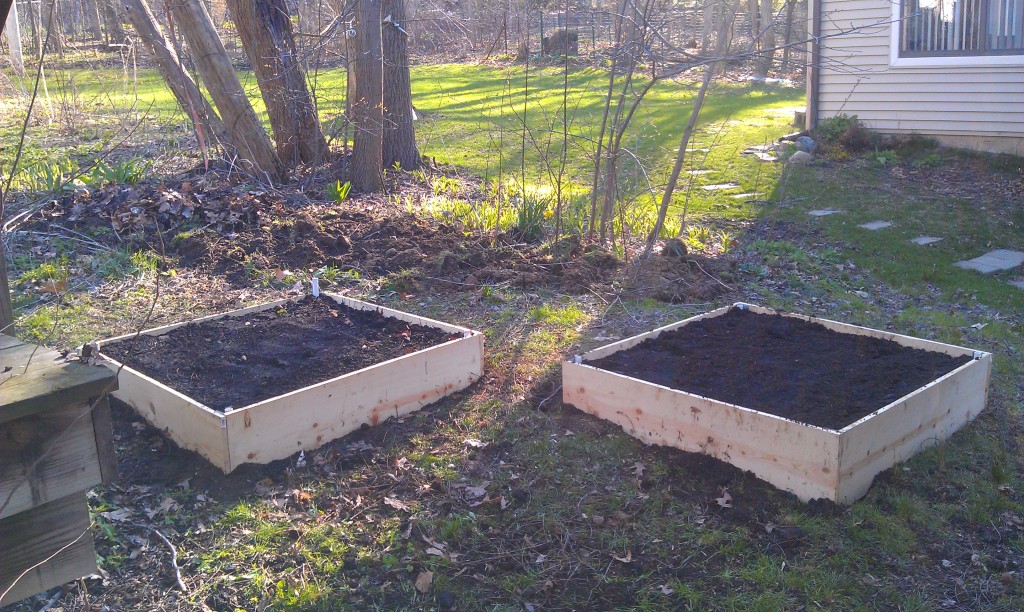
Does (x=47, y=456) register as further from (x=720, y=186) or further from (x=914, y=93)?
(x=914, y=93)

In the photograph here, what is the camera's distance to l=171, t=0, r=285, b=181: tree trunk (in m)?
8.91

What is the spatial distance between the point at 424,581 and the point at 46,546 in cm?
125

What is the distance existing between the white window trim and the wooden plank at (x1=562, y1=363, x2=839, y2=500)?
8.14m

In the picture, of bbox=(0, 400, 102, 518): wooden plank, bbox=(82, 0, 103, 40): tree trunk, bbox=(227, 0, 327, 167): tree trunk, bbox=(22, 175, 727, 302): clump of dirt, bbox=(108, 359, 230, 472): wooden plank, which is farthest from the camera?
bbox=(82, 0, 103, 40): tree trunk

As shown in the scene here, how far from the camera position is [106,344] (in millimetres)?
4887

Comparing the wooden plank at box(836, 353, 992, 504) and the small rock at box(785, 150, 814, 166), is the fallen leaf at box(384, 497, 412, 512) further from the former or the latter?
the small rock at box(785, 150, 814, 166)

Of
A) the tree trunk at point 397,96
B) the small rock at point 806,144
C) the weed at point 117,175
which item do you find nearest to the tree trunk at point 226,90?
the weed at point 117,175

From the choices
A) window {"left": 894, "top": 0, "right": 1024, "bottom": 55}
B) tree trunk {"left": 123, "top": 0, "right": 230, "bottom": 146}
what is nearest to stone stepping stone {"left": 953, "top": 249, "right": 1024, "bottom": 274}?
window {"left": 894, "top": 0, "right": 1024, "bottom": 55}

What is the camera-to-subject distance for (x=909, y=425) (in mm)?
3842

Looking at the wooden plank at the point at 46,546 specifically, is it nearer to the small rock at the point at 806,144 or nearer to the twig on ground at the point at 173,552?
the twig on ground at the point at 173,552

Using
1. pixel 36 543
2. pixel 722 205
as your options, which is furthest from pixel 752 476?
pixel 722 205

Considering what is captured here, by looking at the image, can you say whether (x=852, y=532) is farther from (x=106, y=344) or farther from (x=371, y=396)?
(x=106, y=344)

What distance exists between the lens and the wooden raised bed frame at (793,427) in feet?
11.5

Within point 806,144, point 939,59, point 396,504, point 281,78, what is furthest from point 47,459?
point 939,59
